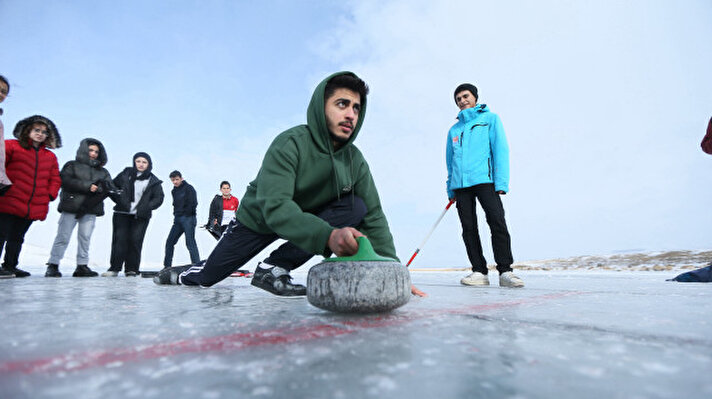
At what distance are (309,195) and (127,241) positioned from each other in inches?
180

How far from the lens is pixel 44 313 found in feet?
4.10

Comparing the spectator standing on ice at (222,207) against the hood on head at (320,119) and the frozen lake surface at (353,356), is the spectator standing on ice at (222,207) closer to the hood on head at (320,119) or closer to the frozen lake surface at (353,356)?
the hood on head at (320,119)

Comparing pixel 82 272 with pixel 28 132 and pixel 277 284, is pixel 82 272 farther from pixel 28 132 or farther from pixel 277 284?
pixel 277 284

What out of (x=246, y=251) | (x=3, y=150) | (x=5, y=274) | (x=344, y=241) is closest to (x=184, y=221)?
(x=5, y=274)

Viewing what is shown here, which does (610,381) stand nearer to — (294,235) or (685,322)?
(685,322)

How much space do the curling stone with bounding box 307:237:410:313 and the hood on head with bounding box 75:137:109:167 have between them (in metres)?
5.59

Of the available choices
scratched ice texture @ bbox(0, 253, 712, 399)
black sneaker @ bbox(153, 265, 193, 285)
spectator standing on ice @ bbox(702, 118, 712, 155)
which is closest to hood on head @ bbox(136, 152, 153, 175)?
black sneaker @ bbox(153, 265, 193, 285)

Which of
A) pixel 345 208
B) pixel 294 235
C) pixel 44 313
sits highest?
pixel 345 208

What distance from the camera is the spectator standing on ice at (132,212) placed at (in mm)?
5273

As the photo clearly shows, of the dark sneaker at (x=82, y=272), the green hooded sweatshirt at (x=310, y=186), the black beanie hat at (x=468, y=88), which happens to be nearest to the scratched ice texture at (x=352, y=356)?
the green hooded sweatshirt at (x=310, y=186)

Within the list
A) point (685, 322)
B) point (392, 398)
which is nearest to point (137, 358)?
point (392, 398)

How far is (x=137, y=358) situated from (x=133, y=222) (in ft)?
18.3

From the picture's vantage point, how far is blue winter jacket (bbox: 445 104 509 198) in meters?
3.44

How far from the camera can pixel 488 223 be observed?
3.45 metres
